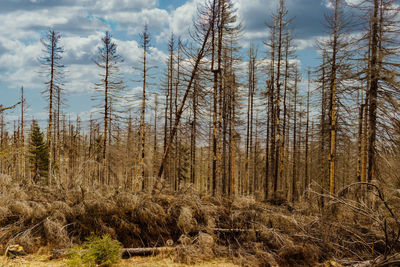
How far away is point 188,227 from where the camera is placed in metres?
7.77

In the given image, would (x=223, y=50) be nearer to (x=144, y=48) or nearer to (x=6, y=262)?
(x=144, y=48)

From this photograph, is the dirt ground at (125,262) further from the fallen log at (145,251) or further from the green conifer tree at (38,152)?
the green conifer tree at (38,152)

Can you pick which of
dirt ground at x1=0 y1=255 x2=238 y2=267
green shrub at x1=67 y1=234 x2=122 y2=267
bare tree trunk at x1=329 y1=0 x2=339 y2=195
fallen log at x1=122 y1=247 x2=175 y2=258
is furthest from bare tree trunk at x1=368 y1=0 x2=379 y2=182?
green shrub at x1=67 y1=234 x2=122 y2=267

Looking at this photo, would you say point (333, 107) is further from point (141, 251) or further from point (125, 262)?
point (125, 262)

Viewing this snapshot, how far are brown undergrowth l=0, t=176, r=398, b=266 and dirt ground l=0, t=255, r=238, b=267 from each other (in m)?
0.22

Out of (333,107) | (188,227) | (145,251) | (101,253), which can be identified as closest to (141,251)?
(145,251)

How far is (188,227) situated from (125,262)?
1963mm

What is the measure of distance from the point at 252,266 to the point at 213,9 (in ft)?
39.0

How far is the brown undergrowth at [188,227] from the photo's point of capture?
6.78 metres

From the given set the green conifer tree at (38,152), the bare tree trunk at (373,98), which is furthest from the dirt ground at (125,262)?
the green conifer tree at (38,152)

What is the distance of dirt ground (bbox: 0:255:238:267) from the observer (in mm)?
6531

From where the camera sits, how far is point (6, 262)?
21.3 ft

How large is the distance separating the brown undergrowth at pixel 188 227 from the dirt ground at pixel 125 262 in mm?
221

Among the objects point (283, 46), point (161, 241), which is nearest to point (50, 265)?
point (161, 241)
